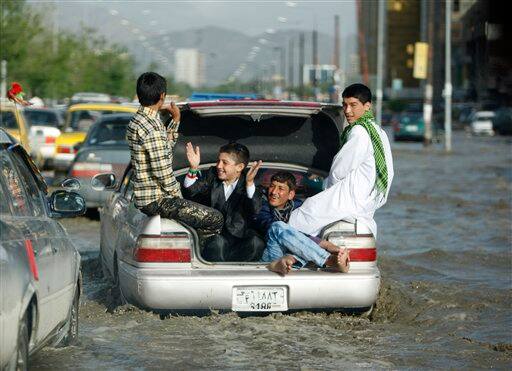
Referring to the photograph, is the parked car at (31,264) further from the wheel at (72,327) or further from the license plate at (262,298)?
the license plate at (262,298)

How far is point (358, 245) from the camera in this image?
31.4ft

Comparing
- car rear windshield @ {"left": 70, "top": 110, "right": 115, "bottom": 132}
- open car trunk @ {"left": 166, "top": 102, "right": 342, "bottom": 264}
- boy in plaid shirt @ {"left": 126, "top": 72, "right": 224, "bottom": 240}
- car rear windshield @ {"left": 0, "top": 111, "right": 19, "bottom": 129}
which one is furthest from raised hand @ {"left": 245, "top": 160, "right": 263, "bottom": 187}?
car rear windshield @ {"left": 70, "top": 110, "right": 115, "bottom": 132}

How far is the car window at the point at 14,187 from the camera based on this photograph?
6.90 m

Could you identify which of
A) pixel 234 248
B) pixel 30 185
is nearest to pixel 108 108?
pixel 234 248

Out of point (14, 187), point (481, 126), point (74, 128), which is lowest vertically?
point (481, 126)

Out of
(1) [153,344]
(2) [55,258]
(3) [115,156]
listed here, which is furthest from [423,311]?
(3) [115,156]

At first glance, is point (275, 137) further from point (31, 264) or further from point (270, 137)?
point (31, 264)

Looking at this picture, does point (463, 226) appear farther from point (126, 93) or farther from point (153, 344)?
point (126, 93)

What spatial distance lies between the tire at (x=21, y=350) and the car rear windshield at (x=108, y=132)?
47.9 feet

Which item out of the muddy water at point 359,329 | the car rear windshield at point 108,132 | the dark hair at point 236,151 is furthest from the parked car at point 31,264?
the car rear windshield at point 108,132

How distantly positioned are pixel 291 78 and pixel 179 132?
5296 inches

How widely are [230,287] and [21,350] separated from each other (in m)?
3.06

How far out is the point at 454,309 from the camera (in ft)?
38.3

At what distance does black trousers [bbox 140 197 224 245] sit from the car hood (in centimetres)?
123
